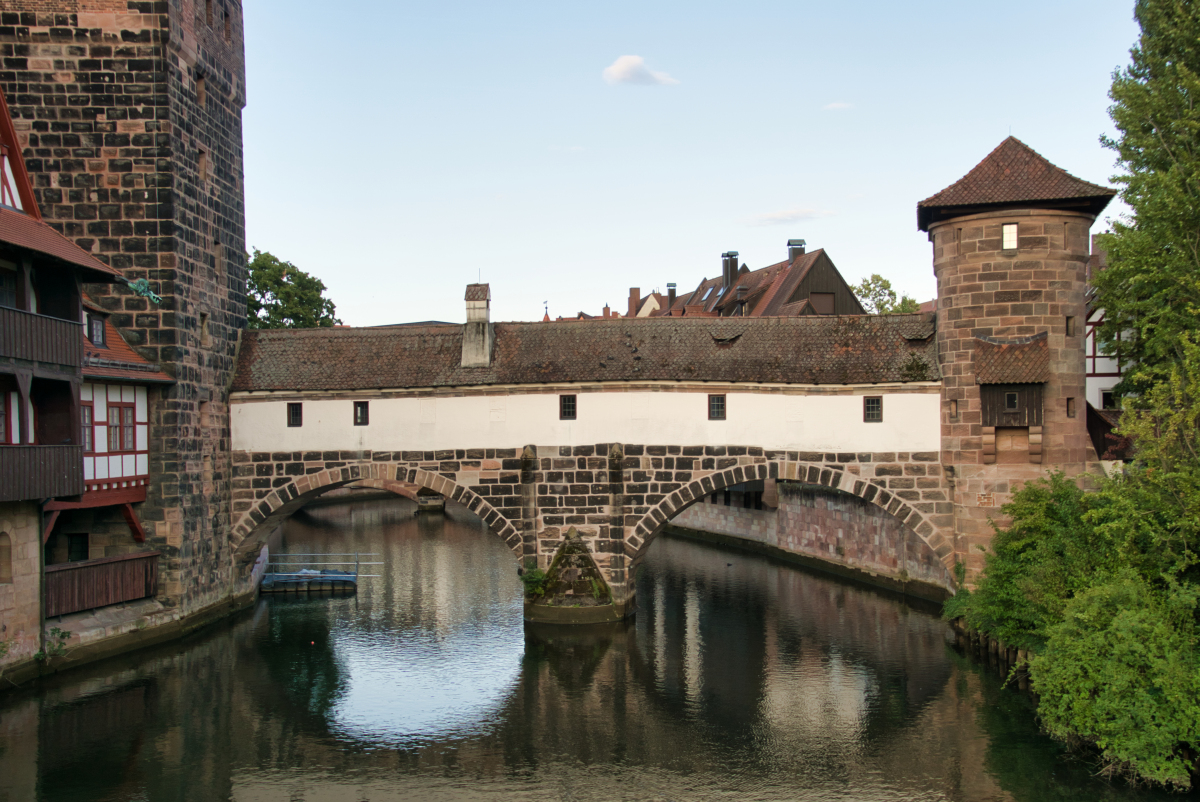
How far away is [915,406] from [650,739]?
12.0m

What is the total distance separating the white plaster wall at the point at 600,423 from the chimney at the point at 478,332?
134 cm

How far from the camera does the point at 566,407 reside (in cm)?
2578

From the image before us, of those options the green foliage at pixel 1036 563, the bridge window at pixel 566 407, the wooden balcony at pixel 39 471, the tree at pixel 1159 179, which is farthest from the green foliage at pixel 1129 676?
the wooden balcony at pixel 39 471

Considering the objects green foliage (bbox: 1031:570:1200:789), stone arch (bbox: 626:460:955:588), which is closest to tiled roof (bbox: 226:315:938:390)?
stone arch (bbox: 626:460:955:588)

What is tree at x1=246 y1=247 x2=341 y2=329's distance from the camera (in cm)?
4288

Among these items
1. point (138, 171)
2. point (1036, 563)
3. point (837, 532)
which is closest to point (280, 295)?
point (138, 171)

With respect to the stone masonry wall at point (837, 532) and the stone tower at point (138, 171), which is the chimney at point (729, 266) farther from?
the stone tower at point (138, 171)

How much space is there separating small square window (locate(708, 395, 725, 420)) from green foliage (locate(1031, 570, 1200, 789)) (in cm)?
1052

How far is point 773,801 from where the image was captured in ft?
48.5

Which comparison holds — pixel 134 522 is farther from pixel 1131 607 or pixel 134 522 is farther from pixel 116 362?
pixel 1131 607

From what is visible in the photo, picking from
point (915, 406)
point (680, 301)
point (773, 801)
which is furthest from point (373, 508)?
point (773, 801)

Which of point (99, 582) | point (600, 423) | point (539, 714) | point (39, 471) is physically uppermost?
point (600, 423)

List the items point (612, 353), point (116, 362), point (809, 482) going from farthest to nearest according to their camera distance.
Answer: point (612, 353) < point (809, 482) < point (116, 362)

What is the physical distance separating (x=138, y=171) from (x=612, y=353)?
43.8 ft
